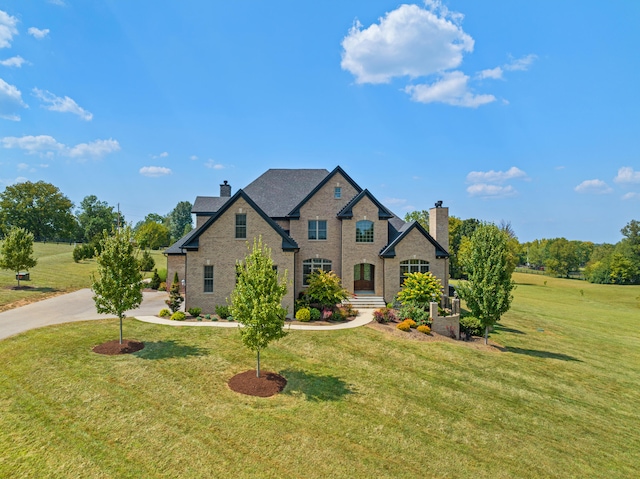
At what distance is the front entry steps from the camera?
2678cm

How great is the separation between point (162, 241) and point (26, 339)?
7364cm

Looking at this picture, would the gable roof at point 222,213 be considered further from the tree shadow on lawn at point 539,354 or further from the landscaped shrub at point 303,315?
the tree shadow on lawn at point 539,354

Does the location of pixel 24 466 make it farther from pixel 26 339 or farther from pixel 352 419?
pixel 26 339

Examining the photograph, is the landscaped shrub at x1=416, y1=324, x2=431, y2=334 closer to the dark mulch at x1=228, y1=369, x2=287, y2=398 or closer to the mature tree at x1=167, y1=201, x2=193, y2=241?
the dark mulch at x1=228, y1=369, x2=287, y2=398

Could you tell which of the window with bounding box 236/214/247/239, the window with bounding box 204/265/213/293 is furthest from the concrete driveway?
the window with bounding box 236/214/247/239

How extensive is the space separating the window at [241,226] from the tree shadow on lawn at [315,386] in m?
11.2

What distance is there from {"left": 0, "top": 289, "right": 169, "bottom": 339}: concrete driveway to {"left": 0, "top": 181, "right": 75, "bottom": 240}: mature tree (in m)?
67.5

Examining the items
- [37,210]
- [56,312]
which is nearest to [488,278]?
[56,312]

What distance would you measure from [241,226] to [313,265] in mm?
7546

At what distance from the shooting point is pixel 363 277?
30.9m

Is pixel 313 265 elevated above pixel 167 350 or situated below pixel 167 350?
above

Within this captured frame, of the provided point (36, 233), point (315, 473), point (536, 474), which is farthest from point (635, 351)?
point (36, 233)

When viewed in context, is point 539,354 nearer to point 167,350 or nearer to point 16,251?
point 167,350

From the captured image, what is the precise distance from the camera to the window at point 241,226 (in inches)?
916
